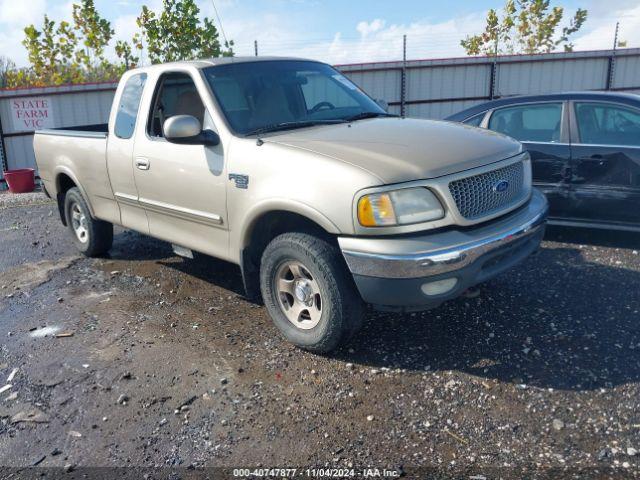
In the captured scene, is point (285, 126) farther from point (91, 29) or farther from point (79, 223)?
point (91, 29)

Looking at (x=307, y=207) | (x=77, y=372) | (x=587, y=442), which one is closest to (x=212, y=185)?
(x=307, y=207)

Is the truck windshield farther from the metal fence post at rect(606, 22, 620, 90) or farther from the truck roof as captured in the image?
the metal fence post at rect(606, 22, 620, 90)

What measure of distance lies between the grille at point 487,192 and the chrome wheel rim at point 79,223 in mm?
4473

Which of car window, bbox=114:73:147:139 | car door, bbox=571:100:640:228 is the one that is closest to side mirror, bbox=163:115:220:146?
car window, bbox=114:73:147:139

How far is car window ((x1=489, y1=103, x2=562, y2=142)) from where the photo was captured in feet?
19.7

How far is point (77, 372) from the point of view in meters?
3.95

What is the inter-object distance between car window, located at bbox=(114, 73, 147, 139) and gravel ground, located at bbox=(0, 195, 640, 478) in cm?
153

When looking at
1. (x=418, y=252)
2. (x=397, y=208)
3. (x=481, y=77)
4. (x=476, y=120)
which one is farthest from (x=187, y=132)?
(x=481, y=77)

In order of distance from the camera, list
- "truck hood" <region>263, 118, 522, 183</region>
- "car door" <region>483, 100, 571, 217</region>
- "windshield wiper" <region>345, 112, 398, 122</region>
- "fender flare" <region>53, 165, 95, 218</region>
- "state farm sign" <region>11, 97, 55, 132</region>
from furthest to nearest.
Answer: "state farm sign" <region>11, 97, 55, 132</region> < "fender flare" <region>53, 165, 95, 218</region> < "car door" <region>483, 100, 571, 217</region> < "windshield wiper" <region>345, 112, 398, 122</region> < "truck hood" <region>263, 118, 522, 183</region>

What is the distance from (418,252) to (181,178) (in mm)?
2138

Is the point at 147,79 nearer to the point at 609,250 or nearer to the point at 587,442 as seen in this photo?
the point at 587,442

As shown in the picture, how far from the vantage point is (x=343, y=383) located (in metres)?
3.59

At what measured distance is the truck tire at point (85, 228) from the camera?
6238mm

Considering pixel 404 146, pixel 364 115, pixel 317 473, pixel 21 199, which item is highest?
pixel 364 115
